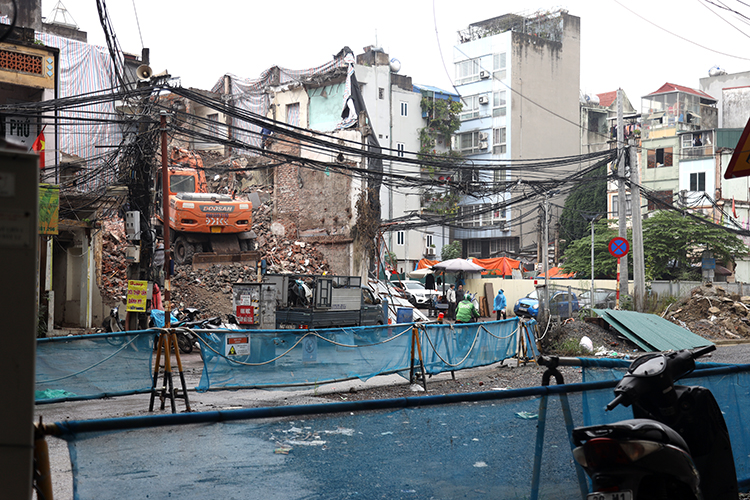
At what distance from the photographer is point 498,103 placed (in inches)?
2603

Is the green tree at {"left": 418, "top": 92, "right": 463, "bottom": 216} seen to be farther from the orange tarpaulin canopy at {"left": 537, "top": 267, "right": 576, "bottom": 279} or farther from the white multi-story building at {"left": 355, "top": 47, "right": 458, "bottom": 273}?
the orange tarpaulin canopy at {"left": 537, "top": 267, "right": 576, "bottom": 279}

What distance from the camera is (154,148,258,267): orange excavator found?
28.9m

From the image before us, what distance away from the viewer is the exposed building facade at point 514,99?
2576 inches

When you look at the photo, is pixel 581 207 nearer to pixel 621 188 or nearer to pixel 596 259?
pixel 596 259

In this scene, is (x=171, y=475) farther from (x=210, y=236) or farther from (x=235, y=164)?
(x=235, y=164)

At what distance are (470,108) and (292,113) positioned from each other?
961 inches

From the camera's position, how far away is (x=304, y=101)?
165ft

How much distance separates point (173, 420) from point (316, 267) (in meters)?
34.6

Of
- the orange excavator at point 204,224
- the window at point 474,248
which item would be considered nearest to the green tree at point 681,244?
the window at point 474,248

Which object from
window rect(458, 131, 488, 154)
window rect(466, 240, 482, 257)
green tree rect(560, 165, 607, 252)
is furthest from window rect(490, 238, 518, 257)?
window rect(458, 131, 488, 154)

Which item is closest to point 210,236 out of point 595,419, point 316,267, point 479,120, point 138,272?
point 316,267

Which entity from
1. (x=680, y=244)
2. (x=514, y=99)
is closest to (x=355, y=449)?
(x=680, y=244)

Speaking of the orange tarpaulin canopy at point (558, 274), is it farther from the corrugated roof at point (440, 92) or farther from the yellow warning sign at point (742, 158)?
the yellow warning sign at point (742, 158)

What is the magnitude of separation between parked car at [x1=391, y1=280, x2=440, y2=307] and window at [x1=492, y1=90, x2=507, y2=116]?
99.3ft
